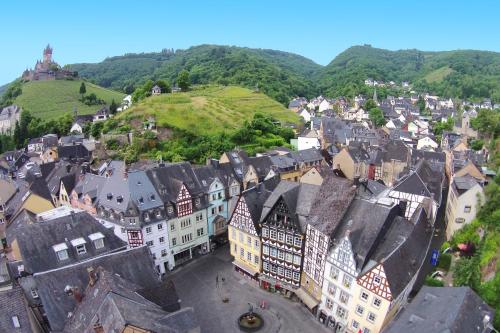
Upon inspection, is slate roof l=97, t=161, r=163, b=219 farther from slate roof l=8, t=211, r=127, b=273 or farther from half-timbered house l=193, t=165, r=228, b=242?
half-timbered house l=193, t=165, r=228, b=242

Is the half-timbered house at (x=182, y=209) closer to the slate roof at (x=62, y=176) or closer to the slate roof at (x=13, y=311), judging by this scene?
the slate roof at (x=62, y=176)

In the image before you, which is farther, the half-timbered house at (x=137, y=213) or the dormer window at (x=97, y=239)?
the half-timbered house at (x=137, y=213)

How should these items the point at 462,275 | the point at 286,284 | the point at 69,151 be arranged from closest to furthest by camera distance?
the point at 462,275 → the point at 286,284 → the point at 69,151

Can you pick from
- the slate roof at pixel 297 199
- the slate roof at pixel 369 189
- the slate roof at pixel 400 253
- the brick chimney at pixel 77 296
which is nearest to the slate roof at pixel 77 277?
the brick chimney at pixel 77 296

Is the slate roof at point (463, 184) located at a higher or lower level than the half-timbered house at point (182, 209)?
higher

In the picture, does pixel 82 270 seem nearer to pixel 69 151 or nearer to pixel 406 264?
pixel 406 264

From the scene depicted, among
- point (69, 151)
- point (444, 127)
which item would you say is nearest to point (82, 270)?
point (69, 151)

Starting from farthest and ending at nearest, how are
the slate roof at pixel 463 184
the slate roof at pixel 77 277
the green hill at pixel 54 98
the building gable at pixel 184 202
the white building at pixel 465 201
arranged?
the green hill at pixel 54 98 → the building gable at pixel 184 202 → the slate roof at pixel 463 184 → the white building at pixel 465 201 → the slate roof at pixel 77 277
